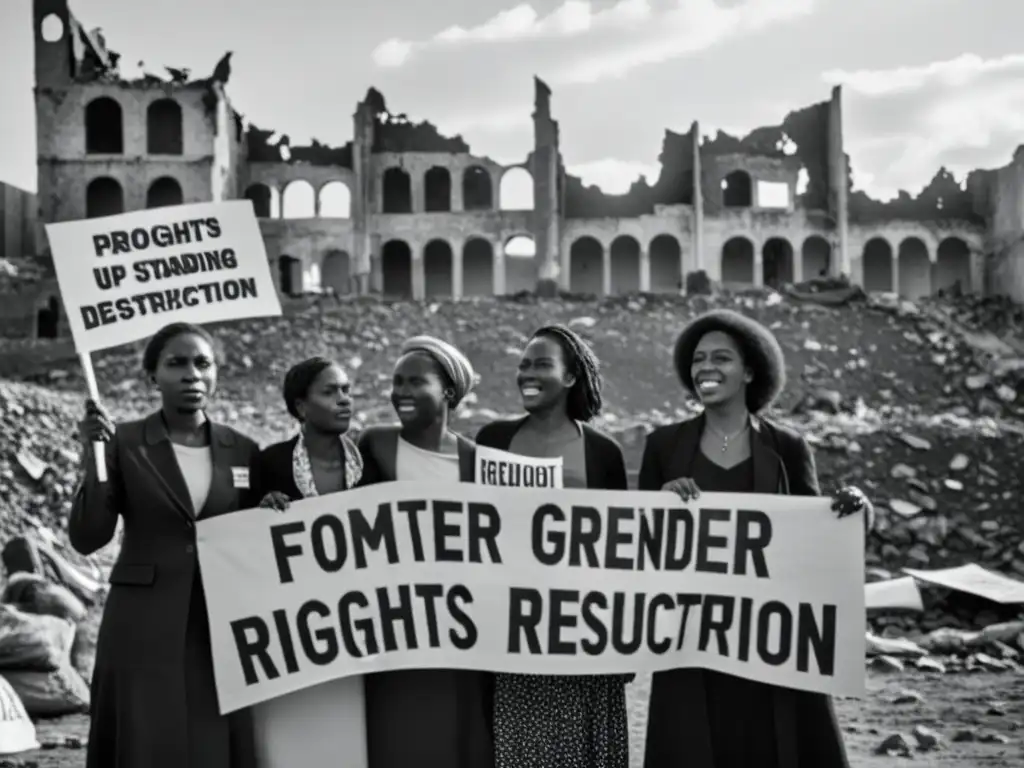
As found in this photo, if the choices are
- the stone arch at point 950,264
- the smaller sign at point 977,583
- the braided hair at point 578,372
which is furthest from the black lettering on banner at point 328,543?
the stone arch at point 950,264

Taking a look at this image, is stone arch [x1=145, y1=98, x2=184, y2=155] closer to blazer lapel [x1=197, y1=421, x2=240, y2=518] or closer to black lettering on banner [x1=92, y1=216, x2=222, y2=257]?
black lettering on banner [x1=92, y1=216, x2=222, y2=257]

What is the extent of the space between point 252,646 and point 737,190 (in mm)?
41173

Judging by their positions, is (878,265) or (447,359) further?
(878,265)

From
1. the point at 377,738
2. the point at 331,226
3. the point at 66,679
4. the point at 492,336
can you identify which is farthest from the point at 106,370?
the point at 377,738

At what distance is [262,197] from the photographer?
42.1m

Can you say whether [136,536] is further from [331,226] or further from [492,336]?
[331,226]

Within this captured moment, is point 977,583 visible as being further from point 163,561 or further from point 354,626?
point 163,561

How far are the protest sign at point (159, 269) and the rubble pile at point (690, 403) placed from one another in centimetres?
727

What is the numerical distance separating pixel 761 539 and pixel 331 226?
36432mm

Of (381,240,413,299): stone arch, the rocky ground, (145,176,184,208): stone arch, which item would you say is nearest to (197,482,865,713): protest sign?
the rocky ground

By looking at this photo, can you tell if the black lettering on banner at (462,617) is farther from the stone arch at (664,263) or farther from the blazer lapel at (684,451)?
the stone arch at (664,263)

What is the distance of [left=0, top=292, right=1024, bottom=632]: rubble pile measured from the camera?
13984 millimetres

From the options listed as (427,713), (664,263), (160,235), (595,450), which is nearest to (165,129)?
(664,263)

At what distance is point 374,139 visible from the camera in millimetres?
41938
